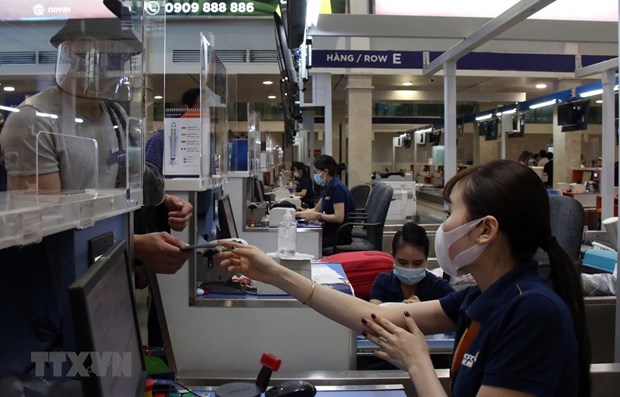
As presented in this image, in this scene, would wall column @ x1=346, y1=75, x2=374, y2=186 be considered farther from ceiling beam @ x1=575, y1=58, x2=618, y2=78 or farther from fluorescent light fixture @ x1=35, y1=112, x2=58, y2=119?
fluorescent light fixture @ x1=35, y1=112, x2=58, y2=119

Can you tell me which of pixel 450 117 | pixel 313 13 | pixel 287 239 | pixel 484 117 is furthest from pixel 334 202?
pixel 484 117

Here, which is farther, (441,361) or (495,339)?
(441,361)

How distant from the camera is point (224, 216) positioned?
3070 millimetres

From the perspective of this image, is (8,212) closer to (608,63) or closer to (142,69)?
(142,69)

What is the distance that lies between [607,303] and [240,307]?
6.56 ft

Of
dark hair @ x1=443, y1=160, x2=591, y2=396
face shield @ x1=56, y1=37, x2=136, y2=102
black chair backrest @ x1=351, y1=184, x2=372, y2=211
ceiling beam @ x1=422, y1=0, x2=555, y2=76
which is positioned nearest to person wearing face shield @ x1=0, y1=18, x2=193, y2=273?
face shield @ x1=56, y1=37, x2=136, y2=102

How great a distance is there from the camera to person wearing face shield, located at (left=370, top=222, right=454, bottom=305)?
8.61ft

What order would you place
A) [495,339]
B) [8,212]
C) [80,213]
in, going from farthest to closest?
[495,339] → [80,213] → [8,212]

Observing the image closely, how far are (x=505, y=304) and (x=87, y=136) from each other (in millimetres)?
1324

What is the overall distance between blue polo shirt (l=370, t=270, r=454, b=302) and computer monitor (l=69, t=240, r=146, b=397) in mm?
1560

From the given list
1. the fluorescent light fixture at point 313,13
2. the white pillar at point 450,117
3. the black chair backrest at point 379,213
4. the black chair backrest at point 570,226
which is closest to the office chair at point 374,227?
the black chair backrest at point 379,213

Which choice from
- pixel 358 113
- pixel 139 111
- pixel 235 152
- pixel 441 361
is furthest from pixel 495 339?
pixel 358 113

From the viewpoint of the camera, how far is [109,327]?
973 millimetres

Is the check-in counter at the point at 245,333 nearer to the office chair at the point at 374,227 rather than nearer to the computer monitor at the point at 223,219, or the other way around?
the computer monitor at the point at 223,219
